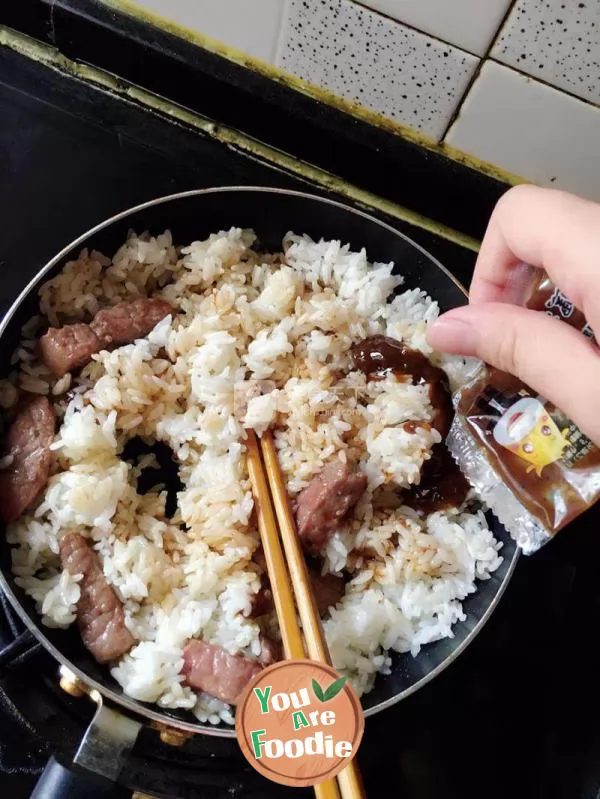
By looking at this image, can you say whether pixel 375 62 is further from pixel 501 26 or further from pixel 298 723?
pixel 298 723

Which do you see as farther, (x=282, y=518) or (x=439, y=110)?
(x=439, y=110)

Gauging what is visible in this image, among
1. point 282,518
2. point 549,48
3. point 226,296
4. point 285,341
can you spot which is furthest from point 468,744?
point 549,48

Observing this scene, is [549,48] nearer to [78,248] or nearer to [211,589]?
[78,248]

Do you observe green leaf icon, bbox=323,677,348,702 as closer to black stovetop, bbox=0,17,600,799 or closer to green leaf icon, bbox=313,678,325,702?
green leaf icon, bbox=313,678,325,702

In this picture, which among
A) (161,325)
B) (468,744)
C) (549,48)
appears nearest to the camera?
(549,48)

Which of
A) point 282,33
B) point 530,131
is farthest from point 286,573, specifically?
point 282,33

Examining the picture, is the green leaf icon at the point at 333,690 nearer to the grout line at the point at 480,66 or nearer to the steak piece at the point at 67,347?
the steak piece at the point at 67,347
